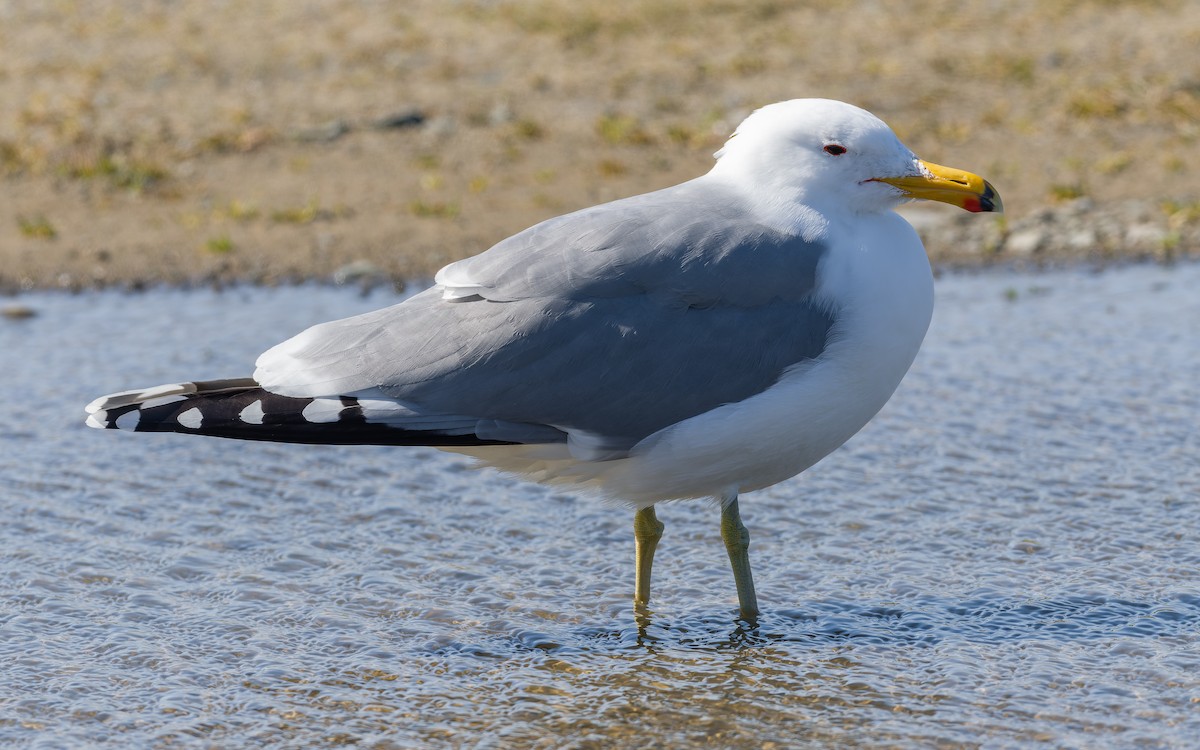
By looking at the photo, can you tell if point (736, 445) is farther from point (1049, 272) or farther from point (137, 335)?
point (1049, 272)

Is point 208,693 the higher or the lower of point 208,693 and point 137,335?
the lower

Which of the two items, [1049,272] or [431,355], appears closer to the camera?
[431,355]

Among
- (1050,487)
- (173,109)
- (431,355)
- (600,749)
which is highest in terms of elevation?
(173,109)

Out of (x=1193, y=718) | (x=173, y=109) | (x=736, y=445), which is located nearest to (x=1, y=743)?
(x=736, y=445)

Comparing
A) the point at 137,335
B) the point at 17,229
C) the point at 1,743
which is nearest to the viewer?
the point at 1,743

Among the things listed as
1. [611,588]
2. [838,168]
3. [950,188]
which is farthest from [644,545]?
[950,188]

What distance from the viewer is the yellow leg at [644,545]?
534cm

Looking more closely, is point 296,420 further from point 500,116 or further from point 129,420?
point 500,116

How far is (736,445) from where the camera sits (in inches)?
184

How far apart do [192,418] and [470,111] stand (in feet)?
28.1

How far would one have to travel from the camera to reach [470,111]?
12852 mm

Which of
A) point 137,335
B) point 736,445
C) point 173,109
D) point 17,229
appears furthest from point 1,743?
point 173,109

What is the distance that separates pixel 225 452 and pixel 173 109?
6.83 metres

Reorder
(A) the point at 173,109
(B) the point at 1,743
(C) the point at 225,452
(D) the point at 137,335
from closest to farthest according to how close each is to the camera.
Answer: (B) the point at 1,743
(C) the point at 225,452
(D) the point at 137,335
(A) the point at 173,109
